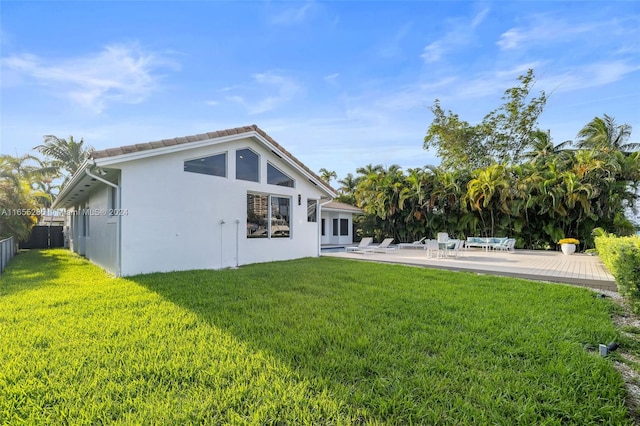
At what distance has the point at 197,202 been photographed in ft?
34.4

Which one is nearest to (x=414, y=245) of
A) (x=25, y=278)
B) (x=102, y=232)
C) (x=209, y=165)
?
(x=209, y=165)

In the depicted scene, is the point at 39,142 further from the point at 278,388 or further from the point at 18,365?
the point at 278,388

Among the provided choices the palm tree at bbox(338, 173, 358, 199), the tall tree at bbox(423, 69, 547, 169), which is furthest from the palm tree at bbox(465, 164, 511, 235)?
the palm tree at bbox(338, 173, 358, 199)

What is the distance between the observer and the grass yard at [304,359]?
2793mm

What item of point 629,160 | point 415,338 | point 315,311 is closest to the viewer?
point 415,338

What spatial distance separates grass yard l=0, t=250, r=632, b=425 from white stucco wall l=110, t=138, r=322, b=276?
258 cm

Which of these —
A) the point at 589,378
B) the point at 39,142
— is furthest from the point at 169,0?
the point at 39,142

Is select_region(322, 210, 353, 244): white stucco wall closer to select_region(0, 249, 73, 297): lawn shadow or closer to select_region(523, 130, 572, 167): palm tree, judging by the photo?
select_region(523, 130, 572, 167): palm tree

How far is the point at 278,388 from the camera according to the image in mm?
3102

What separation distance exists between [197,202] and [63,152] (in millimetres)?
31778

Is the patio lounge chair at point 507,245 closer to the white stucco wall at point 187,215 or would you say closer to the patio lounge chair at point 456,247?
the patio lounge chair at point 456,247

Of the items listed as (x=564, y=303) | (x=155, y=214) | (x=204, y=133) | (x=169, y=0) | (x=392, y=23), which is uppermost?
(x=392, y=23)

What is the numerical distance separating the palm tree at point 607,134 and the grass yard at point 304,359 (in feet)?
80.5

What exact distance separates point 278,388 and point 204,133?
9.26 meters
